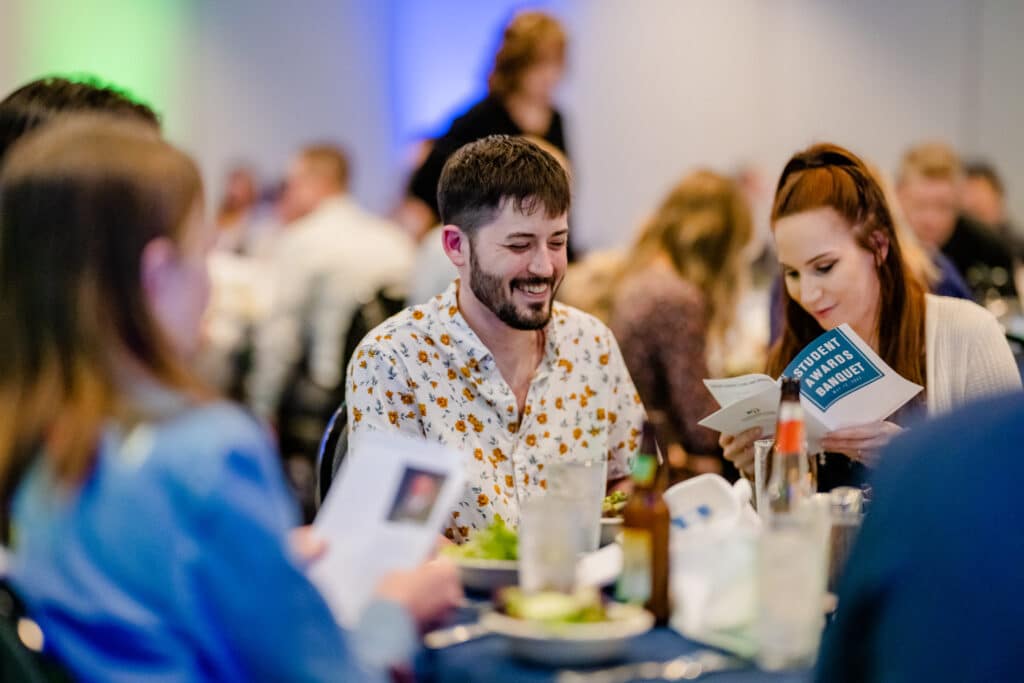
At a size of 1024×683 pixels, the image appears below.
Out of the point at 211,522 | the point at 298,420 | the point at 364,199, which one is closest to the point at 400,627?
the point at 211,522

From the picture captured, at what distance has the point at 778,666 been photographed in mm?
1578

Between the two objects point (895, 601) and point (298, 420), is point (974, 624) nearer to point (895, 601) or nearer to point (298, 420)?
point (895, 601)

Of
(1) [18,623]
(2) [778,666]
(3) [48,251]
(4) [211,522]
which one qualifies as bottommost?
(2) [778,666]

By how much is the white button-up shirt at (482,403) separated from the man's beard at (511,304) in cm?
7

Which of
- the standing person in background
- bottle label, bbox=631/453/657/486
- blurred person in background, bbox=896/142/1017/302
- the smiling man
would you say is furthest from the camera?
blurred person in background, bbox=896/142/1017/302

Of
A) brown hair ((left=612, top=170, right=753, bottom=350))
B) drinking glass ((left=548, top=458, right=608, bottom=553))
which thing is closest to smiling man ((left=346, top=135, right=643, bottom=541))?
drinking glass ((left=548, top=458, right=608, bottom=553))

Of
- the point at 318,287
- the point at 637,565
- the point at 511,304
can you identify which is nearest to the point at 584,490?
the point at 637,565

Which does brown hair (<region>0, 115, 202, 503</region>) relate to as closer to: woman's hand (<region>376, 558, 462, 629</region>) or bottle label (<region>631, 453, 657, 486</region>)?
woman's hand (<region>376, 558, 462, 629</region>)

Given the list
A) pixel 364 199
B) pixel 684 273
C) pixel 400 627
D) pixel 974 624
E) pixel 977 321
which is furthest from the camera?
pixel 364 199

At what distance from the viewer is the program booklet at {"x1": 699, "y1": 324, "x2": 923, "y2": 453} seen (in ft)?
7.54

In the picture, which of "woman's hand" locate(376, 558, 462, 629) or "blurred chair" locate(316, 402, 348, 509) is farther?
"blurred chair" locate(316, 402, 348, 509)

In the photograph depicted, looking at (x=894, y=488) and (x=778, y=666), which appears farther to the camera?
(x=778, y=666)

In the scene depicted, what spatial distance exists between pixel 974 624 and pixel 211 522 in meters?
0.75

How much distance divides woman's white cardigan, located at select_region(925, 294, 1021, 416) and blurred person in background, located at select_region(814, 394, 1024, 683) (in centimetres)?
155
